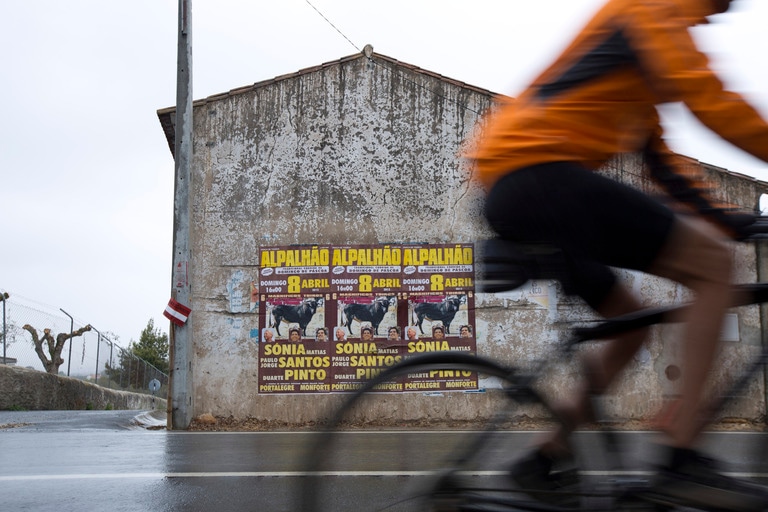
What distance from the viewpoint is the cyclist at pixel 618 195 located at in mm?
2119

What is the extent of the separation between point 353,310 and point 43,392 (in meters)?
8.94

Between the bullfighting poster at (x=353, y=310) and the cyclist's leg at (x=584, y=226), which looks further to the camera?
the bullfighting poster at (x=353, y=310)

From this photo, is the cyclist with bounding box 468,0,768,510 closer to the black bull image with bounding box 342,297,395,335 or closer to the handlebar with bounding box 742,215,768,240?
the handlebar with bounding box 742,215,768,240

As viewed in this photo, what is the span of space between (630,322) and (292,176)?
11.3 meters

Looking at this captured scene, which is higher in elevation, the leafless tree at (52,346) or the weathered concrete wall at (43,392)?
the leafless tree at (52,346)

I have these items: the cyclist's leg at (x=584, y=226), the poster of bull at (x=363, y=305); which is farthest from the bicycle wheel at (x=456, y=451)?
the poster of bull at (x=363, y=305)

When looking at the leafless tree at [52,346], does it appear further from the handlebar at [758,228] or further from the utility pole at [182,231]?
the handlebar at [758,228]

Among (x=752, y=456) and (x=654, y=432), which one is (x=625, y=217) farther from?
(x=752, y=456)

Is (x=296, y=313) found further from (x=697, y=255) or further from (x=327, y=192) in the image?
(x=697, y=255)

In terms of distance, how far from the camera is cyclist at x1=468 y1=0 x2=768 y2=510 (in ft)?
6.95

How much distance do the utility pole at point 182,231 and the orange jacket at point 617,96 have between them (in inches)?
401

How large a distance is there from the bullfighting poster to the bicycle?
10.1 metres

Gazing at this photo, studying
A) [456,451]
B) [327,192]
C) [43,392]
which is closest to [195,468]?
[456,451]

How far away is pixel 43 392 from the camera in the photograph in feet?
56.6
